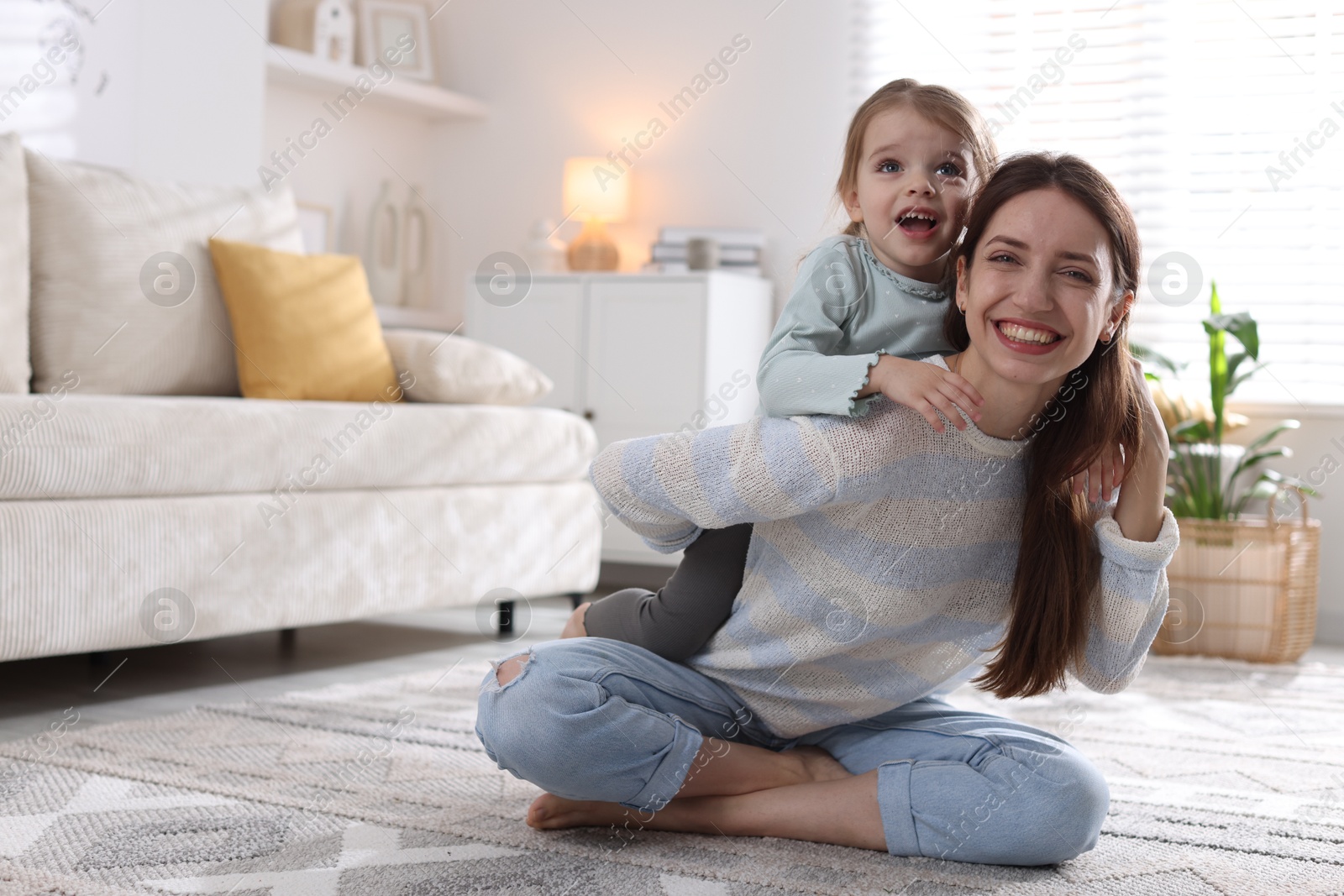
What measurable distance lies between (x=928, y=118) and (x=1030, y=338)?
30 centimetres

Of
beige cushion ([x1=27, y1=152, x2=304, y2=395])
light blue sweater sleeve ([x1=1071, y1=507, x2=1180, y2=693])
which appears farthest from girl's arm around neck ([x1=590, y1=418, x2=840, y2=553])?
beige cushion ([x1=27, y1=152, x2=304, y2=395])

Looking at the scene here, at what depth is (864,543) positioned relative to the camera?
1131 millimetres

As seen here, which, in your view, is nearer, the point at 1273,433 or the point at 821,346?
the point at 821,346

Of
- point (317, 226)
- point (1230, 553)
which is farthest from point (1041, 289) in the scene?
point (317, 226)

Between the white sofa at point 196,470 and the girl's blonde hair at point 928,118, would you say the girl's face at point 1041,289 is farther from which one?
the white sofa at point 196,470

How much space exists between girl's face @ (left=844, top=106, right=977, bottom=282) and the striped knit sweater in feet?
0.53

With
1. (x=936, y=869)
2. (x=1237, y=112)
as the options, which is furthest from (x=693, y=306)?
(x=936, y=869)

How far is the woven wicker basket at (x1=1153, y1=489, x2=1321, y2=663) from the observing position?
2.76m

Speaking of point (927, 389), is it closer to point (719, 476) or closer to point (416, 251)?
point (719, 476)

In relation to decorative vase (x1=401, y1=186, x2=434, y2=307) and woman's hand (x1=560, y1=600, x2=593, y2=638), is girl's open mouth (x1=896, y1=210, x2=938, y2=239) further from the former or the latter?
decorative vase (x1=401, y1=186, x2=434, y2=307)

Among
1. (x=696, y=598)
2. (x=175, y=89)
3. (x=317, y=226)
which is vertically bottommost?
(x=696, y=598)

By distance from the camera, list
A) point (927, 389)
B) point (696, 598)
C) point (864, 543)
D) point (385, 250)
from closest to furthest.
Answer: point (927, 389), point (864, 543), point (696, 598), point (385, 250)

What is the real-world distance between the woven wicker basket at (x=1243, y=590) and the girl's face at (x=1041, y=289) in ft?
6.20

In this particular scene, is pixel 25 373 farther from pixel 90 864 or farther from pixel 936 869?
pixel 936 869
